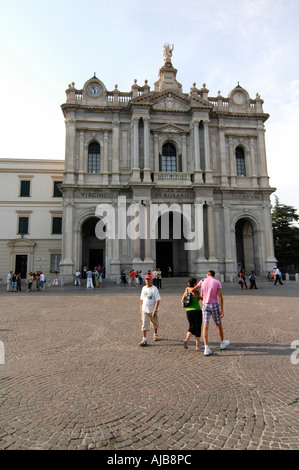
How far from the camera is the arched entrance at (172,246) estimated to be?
29.6 meters

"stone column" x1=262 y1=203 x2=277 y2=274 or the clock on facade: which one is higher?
the clock on facade

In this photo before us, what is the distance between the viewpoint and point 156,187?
1054 inches

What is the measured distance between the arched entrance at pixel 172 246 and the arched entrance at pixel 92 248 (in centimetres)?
611

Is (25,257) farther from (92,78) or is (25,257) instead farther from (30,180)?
(92,78)

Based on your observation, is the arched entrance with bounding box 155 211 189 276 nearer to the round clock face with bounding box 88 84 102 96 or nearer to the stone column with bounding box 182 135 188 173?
the stone column with bounding box 182 135 188 173

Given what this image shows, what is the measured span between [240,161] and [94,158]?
15.3 meters

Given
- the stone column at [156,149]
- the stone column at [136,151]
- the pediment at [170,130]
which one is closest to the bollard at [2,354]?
the stone column at [136,151]

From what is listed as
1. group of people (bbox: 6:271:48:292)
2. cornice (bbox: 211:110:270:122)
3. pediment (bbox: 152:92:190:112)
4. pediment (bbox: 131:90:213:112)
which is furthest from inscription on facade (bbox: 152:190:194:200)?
group of people (bbox: 6:271:48:292)

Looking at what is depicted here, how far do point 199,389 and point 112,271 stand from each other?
71.1 feet

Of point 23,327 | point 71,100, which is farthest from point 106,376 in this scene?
point 71,100

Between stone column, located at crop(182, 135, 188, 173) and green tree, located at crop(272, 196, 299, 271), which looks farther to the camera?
green tree, located at crop(272, 196, 299, 271)

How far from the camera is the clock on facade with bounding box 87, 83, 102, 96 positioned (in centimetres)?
2867

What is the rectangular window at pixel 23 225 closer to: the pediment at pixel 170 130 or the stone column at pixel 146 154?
the stone column at pixel 146 154

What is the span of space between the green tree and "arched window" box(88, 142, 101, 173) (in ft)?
85.0
